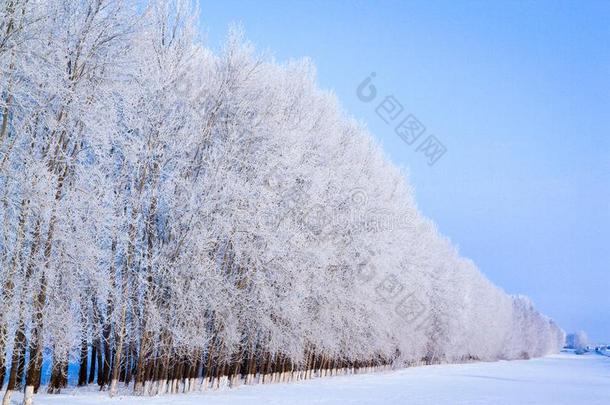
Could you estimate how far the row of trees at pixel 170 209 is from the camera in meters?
13.3

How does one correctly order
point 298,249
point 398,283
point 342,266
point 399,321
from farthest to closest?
point 399,321
point 398,283
point 342,266
point 298,249

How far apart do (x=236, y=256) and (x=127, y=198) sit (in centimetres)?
483

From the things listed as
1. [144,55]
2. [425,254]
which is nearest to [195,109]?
[144,55]

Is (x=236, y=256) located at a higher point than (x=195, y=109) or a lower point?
lower

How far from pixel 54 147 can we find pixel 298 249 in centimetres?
1191

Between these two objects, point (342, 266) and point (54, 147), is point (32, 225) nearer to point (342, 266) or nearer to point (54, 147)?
point (54, 147)

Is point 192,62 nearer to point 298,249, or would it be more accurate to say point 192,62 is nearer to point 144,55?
point 144,55

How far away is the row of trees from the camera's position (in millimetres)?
13336

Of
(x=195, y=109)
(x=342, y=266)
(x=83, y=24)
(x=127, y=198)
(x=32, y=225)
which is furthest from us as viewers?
(x=342, y=266)

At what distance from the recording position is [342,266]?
30.4m

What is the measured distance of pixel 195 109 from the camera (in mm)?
21594

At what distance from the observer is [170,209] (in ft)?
64.6

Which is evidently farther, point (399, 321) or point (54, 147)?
point (399, 321)

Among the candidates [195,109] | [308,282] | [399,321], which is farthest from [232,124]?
[399,321]
